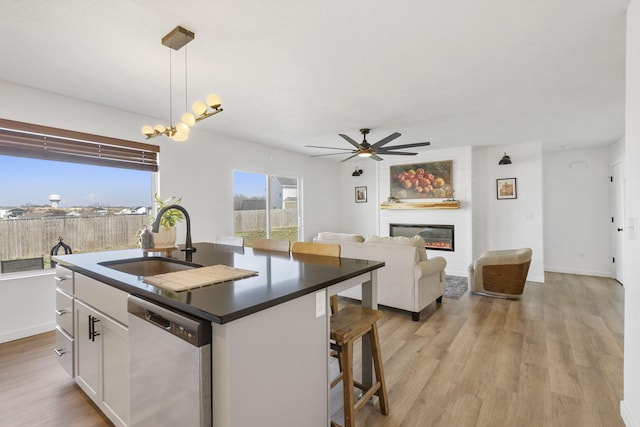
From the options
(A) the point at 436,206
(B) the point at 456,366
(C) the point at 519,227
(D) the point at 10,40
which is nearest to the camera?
(D) the point at 10,40

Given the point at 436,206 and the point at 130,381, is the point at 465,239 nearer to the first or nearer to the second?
the point at 436,206

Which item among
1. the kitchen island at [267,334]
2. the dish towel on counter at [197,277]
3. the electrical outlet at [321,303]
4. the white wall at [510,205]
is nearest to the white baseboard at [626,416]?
the kitchen island at [267,334]

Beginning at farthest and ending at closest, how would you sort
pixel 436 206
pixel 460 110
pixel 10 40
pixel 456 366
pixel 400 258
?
pixel 436 206 → pixel 460 110 → pixel 400 258 → pixel 456 366 → pixel 10 40

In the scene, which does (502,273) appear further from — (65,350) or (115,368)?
(65,350)

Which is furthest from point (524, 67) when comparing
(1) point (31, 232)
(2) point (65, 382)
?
(1) point (31, 232)

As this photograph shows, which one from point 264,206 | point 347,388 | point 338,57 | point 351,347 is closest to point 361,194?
point 264,206

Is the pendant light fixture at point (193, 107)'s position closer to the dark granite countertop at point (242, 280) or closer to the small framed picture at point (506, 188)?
the dark granite countertop at point (242, 280)

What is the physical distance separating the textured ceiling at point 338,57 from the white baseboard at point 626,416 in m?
2.36

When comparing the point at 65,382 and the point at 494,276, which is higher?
the point at 494,276

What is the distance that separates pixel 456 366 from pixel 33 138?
14.6 feet

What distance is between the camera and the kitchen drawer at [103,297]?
58.9 inches

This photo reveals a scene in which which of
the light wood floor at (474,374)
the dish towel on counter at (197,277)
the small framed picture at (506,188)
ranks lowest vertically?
the light wood floor at (474,374)

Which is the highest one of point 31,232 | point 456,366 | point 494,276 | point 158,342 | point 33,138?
point 33,138

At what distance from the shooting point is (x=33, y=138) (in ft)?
9.96
